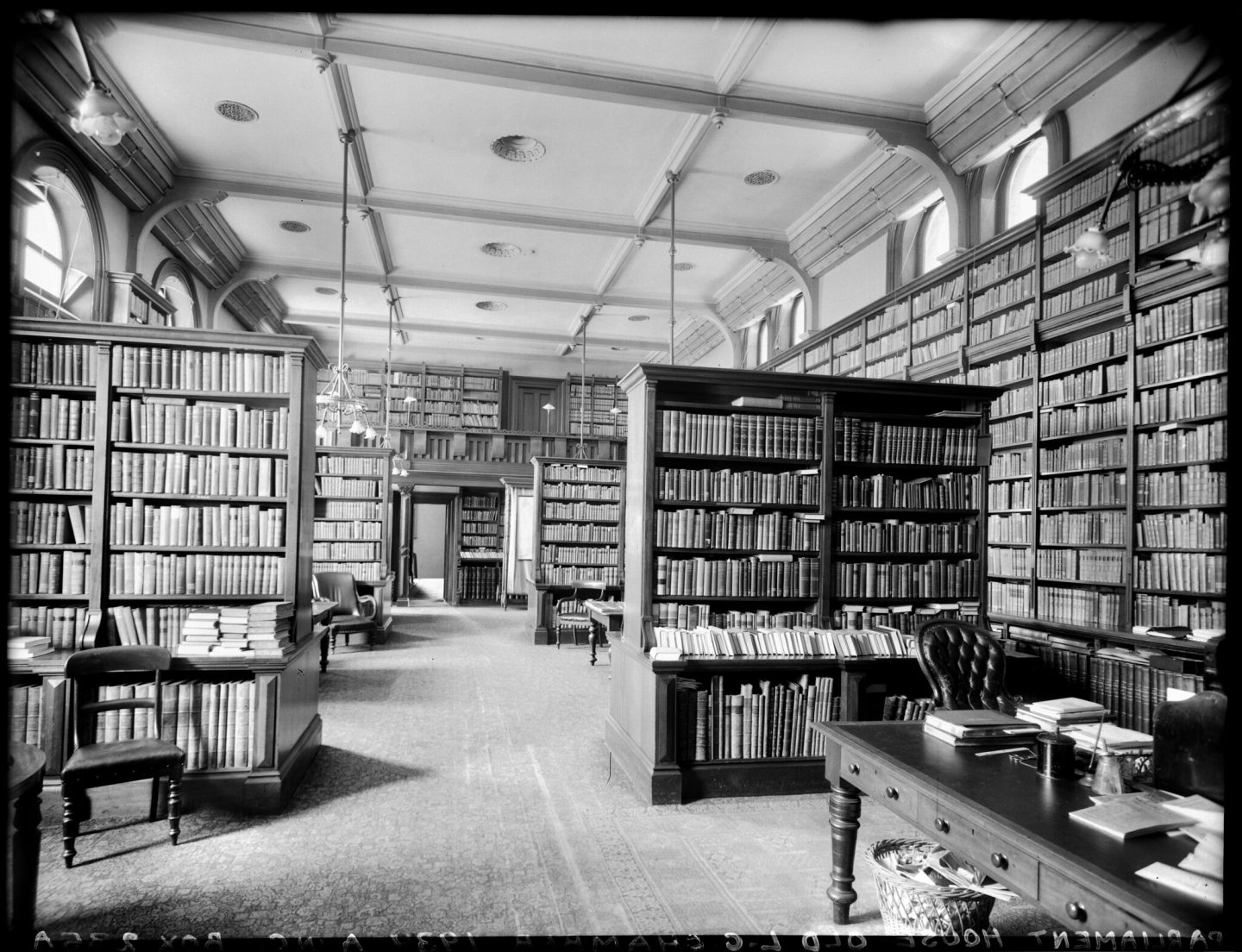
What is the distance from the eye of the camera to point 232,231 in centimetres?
907

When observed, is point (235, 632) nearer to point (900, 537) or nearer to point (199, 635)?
point (199, 635)

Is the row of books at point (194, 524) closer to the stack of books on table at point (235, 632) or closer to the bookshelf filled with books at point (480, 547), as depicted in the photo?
the stack of books on table at point (235, 632)

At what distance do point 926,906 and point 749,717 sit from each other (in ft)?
6.23

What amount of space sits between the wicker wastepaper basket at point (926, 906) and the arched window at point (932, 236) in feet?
19.2

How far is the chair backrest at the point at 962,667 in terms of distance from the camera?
353cm

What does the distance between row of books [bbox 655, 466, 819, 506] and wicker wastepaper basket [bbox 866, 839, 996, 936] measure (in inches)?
95.1

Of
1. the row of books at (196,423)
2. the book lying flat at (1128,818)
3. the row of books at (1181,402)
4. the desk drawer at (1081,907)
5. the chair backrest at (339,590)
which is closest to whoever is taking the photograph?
the desk drawer at (1081,907)

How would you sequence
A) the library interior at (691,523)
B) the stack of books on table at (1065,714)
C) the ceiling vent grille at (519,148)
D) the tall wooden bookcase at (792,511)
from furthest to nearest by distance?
the ceiling vent grille at (519,148) → the tall wooden bookcase at (792,511) → the stack of books on table at (1065,714) → the library interior at (691,523)

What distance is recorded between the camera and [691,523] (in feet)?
15.1

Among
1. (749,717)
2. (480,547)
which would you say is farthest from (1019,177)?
(480,547)

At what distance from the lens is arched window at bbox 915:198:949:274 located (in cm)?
705

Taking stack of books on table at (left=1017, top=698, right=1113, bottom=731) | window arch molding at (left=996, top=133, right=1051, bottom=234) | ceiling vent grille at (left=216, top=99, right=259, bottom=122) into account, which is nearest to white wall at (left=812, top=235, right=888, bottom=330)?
window arch molding at (left=996, top=133, right=1051, bottom=234)

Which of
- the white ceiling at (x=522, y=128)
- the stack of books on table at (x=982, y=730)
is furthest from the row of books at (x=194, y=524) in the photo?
the stack of books on table at (x=982, y=730)

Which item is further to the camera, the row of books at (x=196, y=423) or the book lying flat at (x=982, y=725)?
the row of books at (x=196, y=423)
